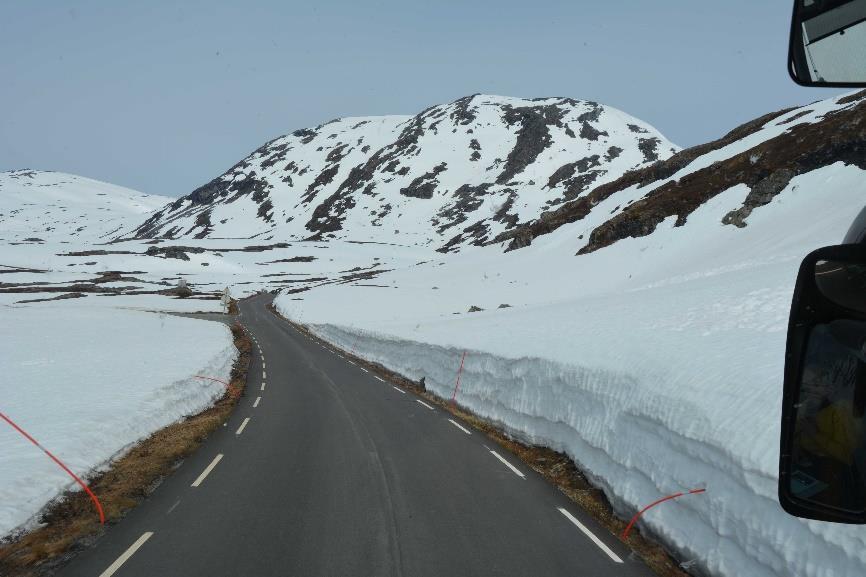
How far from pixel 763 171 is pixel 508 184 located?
462ft

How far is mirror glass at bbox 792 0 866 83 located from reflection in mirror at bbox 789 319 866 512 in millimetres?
949

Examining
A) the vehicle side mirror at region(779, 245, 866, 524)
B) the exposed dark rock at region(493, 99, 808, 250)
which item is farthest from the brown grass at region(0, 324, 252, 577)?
the exposed dark rock at region(493, 99, 808, 250)

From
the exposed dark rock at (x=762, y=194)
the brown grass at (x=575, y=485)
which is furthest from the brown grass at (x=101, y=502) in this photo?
the exposed dark rock at (x=762, y=194)

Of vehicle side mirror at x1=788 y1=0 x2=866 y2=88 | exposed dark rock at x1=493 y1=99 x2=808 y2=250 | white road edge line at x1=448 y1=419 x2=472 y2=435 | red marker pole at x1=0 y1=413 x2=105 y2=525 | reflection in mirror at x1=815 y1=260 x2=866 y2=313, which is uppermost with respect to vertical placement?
exposed dark rock at x1=493 y1=99 x2=808 y2=250

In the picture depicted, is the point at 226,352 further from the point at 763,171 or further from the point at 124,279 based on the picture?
the point at 124,279

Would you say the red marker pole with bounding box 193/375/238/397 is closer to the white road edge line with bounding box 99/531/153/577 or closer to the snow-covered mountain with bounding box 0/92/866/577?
the snow-covered mountain with bounding box 0/92/866/577

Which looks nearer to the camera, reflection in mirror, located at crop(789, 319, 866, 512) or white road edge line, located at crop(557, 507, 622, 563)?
reflection in mirror, located at crop(789, 319, 866, 512)

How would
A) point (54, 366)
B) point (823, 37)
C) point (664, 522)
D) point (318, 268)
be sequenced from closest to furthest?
point (823, 37) < point (664, 522) < point (54, 366) < point (318, 268)

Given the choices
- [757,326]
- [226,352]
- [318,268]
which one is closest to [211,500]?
[757,326]

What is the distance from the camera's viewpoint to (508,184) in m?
184

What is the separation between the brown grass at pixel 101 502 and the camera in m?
7.20

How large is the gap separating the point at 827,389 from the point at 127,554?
7964 mm

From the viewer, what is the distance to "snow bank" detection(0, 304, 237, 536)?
9961mm

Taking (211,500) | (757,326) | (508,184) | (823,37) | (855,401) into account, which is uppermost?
(508,184)
